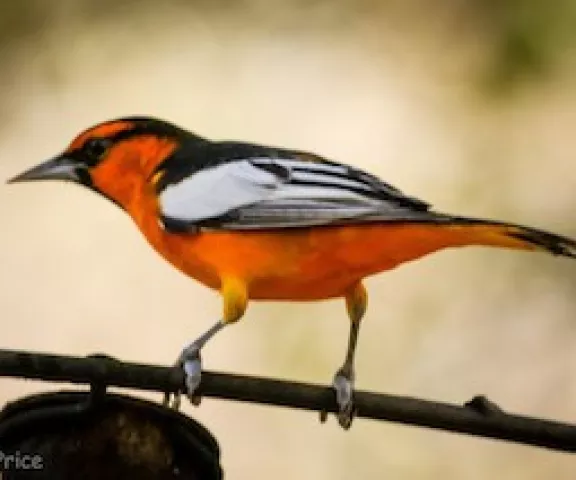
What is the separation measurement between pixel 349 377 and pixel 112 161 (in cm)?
24

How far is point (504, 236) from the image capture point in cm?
85

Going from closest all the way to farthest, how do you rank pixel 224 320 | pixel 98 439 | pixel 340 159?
pixel 98 439, pixel 224 320, pixel 340 159

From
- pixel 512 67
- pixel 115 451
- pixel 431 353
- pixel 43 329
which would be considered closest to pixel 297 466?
pixel 431 353

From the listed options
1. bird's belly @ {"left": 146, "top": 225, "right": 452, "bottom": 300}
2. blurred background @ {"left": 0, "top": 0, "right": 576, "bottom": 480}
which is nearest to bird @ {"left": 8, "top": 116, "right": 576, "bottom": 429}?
bird's belly @ {"left": 146, "top": 225, "right": 452, "bottom": 300}

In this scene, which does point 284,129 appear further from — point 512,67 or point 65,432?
point 65,432

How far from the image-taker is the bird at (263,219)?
2.91ft

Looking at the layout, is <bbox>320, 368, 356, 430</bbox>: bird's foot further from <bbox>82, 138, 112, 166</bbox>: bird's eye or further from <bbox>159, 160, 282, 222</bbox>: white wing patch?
<bbox>82, 138, 112, 166</bbox>: bird's eye

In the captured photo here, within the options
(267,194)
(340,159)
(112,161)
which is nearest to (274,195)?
(267,194)

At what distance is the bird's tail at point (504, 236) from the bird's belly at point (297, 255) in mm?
32

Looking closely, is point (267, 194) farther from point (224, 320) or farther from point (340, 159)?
point (340, 159)

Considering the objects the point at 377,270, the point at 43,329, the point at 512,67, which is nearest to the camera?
the point at 377,270

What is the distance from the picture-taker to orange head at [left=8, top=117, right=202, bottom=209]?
3.18 feet

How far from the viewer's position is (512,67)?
4.75ft

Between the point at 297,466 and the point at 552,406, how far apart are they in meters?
0.26
